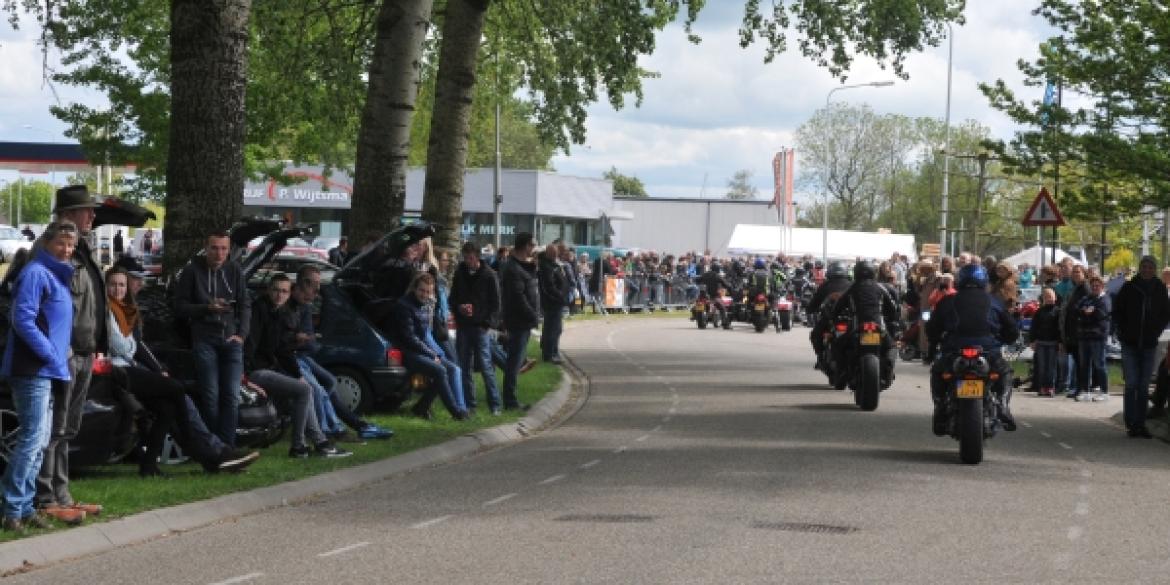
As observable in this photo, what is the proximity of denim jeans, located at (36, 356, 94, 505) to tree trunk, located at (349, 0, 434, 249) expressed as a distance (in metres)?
10.7

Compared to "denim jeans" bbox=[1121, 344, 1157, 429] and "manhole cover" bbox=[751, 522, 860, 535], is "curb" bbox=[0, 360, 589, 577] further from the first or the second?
"denim jeans" bbox=[1121, 344, 1157, 429]

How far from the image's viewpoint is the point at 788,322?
47312 mm

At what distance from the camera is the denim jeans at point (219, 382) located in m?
13.6

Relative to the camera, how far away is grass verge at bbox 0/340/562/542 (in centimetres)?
1155

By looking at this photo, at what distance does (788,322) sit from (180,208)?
109 ft

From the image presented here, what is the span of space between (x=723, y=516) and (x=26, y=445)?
4.29 meters

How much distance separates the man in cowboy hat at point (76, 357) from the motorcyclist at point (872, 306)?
1202 centimetres

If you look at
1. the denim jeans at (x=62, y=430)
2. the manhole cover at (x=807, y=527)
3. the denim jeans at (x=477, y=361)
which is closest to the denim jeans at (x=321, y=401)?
the denim jeans at (x=477, y=361)

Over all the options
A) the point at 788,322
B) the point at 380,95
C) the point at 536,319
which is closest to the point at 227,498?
the point at 536,319

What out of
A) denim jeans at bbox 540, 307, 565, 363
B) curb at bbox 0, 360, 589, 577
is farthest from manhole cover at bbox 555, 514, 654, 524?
denim jeans at bbox 540, 307, 565, 363

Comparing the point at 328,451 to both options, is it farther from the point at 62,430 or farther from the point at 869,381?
the point at 869,381

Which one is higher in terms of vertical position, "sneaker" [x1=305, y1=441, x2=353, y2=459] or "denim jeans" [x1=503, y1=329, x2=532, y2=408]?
"denim jeans" [x1=503, y1=329, x2=532, y2=408]

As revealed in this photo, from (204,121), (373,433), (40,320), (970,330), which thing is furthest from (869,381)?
(40,320)

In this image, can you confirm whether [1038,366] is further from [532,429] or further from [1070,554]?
[1070,554]
